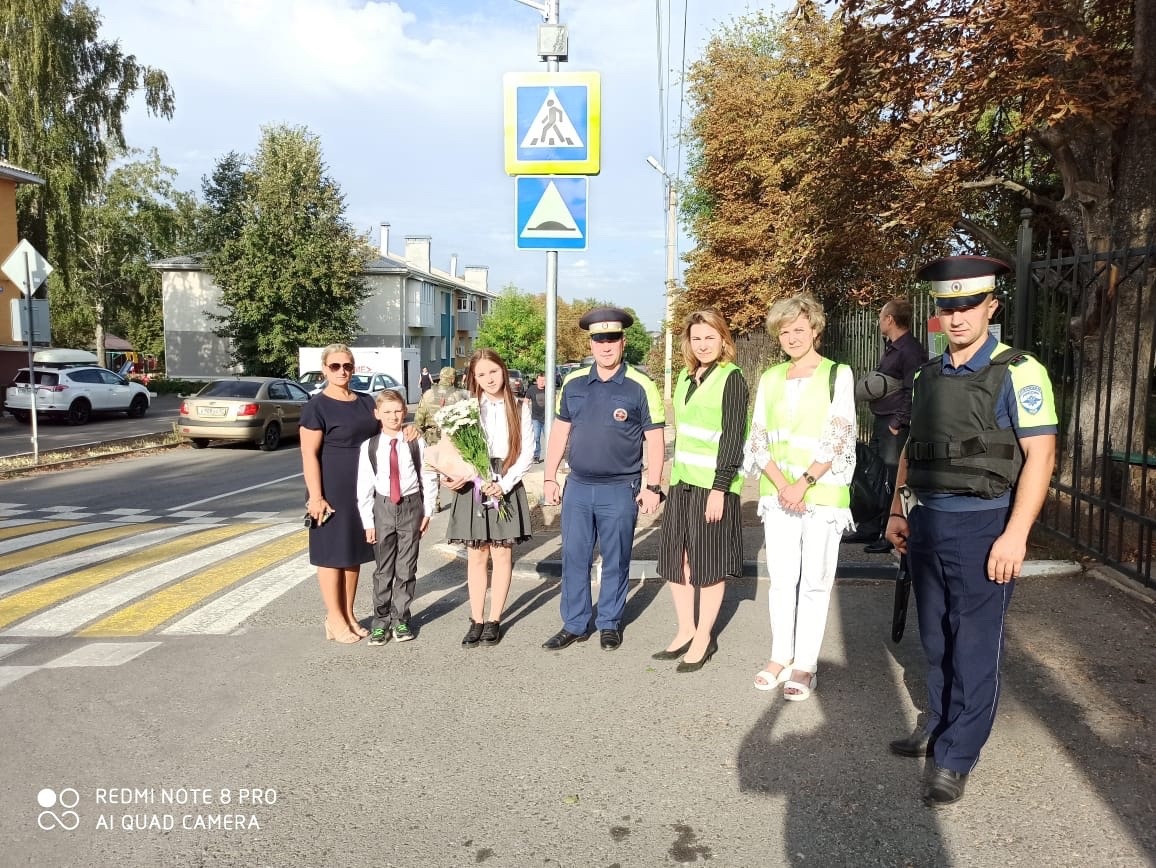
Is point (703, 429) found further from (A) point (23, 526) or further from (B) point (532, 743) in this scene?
(A) point (23, 526)

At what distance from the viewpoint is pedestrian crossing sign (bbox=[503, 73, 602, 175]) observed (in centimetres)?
691

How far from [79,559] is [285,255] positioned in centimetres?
3054

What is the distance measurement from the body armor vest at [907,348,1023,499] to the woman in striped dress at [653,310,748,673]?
4.11ft

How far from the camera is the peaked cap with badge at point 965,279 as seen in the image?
3.21 meters

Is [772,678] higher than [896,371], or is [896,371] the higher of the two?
[896,371]

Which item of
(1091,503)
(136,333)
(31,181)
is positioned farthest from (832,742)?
(136,333)

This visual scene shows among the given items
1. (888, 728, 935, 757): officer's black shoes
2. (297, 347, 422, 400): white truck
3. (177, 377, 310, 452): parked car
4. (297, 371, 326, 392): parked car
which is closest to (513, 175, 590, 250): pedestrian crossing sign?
(888, 728, 935, 757): officer's black shoes

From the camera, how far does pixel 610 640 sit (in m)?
4.96

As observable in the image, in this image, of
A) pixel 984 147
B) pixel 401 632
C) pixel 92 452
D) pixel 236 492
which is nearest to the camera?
pixel 401 632

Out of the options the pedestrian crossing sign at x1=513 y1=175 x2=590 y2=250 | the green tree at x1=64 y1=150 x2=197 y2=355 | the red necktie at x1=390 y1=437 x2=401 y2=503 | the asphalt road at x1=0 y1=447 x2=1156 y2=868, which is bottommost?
the asphalt road at x1=0 y1=447 x2=1156 y2=868

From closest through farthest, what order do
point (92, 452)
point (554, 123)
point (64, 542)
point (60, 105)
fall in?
point (554, 123)
point (64, 542)
point (92, 452)
point (60, 105)

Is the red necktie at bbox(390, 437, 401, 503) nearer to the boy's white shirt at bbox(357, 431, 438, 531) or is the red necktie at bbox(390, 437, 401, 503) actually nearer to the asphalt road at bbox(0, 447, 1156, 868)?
the boy's white shirt at bbox(357, 431, 438, 531)

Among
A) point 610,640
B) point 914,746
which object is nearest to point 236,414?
point 610,640

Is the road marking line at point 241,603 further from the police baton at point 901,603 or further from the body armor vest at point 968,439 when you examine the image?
the body armor vest at point 968,439
